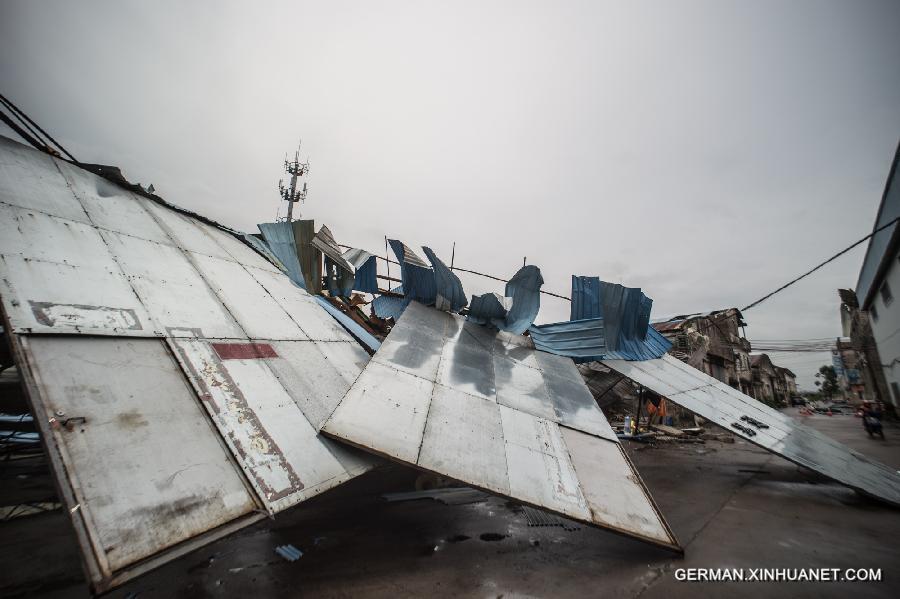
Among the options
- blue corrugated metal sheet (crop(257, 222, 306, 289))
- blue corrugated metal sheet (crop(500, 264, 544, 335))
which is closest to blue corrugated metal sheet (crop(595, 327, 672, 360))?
blue corrugated metal sheet (crop(500, 264, 544, 335))

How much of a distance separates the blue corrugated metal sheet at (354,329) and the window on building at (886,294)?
2278 centimetres

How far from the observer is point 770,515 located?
535 cm

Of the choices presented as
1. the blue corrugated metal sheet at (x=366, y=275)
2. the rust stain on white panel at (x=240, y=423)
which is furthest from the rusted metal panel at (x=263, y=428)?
the blue corrugated metal sheet at (x=366, y=275)

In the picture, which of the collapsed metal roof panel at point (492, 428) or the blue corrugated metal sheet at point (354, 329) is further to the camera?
the blue corrugated metal sheet at point (354, 329)

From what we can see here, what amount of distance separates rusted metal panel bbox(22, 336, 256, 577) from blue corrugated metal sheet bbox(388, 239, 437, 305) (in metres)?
4.58

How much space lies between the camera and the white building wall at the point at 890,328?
13.9 metres

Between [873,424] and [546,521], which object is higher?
[873,424]

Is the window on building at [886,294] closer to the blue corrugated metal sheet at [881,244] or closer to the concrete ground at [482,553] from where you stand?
the blue corrugated metal sheet at [881,244]

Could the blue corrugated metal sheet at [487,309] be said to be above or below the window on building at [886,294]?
below

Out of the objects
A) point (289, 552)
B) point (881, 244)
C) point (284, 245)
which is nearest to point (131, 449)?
point (289, 552)

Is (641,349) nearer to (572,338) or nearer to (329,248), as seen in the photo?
(572,338)

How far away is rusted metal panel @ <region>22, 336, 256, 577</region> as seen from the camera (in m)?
2.15

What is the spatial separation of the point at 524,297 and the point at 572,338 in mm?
1628

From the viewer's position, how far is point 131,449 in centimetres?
253
